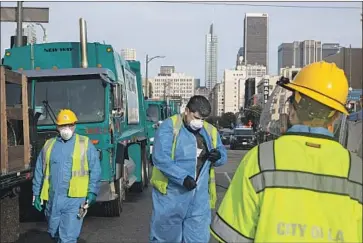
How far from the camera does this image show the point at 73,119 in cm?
674

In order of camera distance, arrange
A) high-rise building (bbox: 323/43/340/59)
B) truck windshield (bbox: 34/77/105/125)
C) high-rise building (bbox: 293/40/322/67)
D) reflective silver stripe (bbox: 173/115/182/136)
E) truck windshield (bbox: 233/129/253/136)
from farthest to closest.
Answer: high-rise building (bbox: 293/40/322/67) < high-rise building (bbox: 323/43/340/59) < truck windshield (bbox: 233/129/253/136) < truck windshield (bbox: 34/77/105/125) < reflective silver stripe (bbox: 173/115/182/136)

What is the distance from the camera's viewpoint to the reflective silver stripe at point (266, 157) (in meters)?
2.43

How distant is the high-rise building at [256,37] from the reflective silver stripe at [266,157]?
98572mm

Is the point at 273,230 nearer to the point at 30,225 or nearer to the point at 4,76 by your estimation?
the point at 4,76

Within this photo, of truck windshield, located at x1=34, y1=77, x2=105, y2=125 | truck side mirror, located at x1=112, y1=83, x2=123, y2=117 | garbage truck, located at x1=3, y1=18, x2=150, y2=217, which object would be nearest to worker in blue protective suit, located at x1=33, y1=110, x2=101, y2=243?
garbage truck, located at x1=3, y1=18, x2=150, y2=217

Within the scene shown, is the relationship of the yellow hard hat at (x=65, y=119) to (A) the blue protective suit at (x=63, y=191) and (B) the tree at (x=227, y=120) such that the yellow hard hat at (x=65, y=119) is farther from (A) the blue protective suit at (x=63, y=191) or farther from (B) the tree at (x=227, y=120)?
(B) the tree at (x=227, y=120)

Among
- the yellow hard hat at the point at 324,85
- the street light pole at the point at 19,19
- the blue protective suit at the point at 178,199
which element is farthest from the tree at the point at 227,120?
the yellow hard hat at the point at 324,85

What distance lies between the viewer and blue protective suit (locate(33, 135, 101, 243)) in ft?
20.4

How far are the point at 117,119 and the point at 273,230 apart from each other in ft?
27.0

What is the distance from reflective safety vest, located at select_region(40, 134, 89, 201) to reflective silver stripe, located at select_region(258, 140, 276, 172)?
4092mm

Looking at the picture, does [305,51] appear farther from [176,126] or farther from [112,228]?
[176,126]

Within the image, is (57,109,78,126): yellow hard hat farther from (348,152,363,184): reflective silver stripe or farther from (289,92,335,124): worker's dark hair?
(348,152,363,184): reflective silver stripe

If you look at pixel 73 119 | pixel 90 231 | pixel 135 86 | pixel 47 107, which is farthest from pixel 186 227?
pixel 135 86

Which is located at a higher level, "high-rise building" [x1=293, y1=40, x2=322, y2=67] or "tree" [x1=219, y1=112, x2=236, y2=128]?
"high-rise building" [x1=293, y1=40, x2=322, y2=67]
